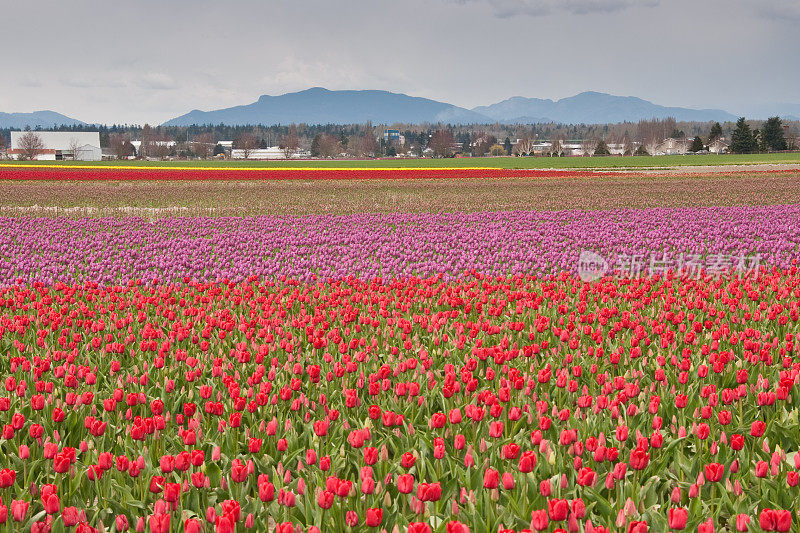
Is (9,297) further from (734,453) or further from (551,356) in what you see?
(734,453)

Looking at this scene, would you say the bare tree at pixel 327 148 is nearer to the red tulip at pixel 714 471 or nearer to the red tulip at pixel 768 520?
the red tulip at pixel 714 471

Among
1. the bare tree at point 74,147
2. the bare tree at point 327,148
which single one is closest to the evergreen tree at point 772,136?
the bare tree at point 327,148

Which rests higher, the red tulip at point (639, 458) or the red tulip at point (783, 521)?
the red tulip at point (783, 521)

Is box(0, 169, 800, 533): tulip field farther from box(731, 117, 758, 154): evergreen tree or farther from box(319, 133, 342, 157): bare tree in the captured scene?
box(319, 133, 342, 157): bare tree

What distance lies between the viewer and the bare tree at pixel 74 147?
147 m

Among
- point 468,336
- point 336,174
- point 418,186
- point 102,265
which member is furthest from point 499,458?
point 336,174

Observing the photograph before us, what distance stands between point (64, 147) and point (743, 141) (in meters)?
139

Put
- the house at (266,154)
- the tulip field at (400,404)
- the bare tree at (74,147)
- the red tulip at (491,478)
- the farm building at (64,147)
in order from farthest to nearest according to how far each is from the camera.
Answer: the house at (266,154) → the bare tree at (74,147) → the farm building at (64,147) → the tulip field at (400,404) → the red tulip at (491,478)

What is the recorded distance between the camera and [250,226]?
20.2 metres

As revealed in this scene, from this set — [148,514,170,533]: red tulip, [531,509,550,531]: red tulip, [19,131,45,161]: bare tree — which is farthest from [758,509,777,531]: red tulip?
[19,131,45,161]: bare tree

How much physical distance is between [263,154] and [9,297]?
18157 centimetres

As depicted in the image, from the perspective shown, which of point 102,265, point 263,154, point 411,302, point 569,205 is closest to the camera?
point 411,302

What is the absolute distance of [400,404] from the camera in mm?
4848

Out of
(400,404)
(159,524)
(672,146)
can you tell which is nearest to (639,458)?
(400,404)
